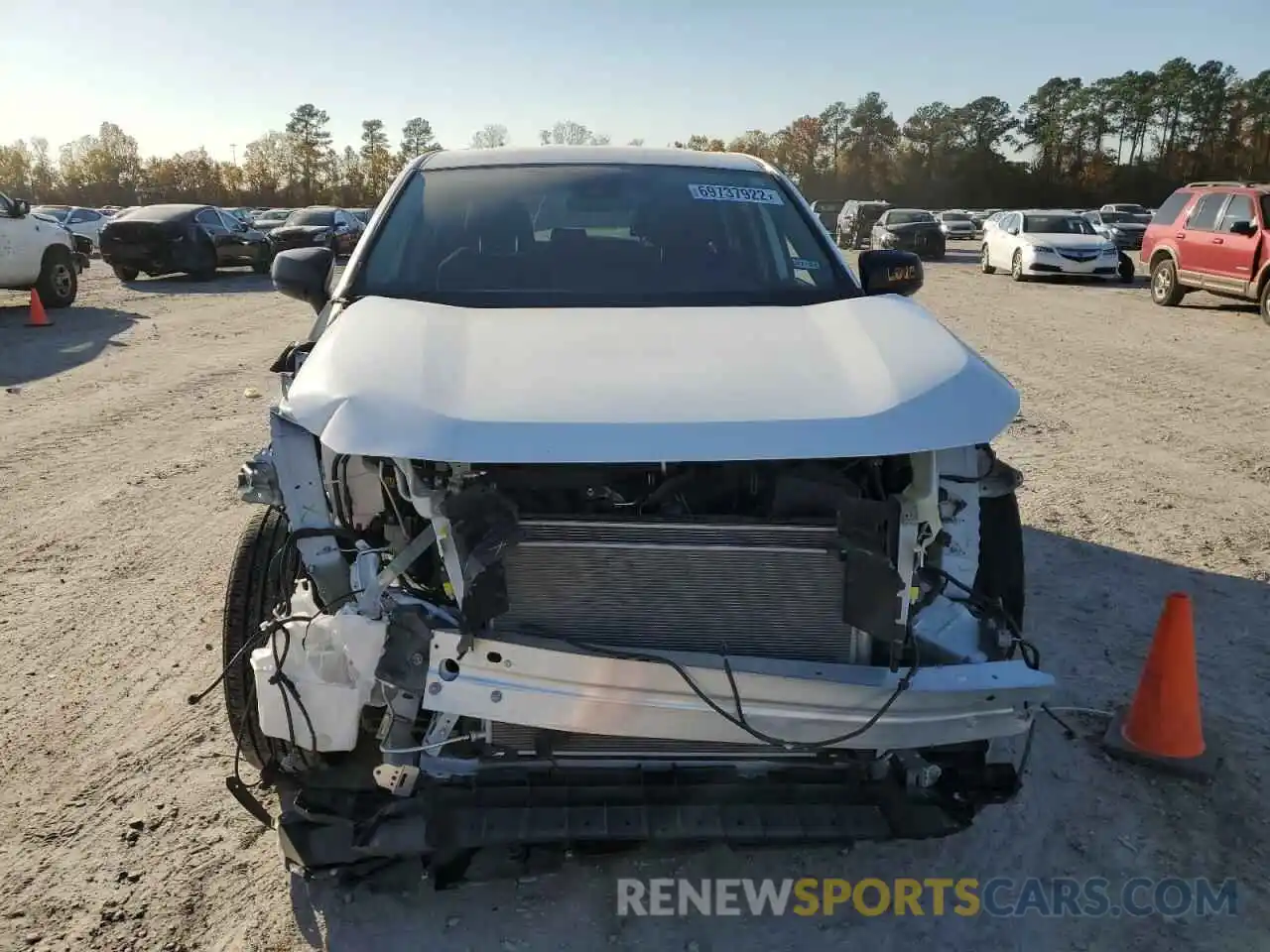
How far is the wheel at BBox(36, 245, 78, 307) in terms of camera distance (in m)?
13.7

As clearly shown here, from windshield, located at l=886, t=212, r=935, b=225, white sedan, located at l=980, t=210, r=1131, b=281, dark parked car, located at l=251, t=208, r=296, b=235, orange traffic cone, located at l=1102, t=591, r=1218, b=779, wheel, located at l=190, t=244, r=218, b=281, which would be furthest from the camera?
dark parked car, located at l=251, t=208, r=296, b=235

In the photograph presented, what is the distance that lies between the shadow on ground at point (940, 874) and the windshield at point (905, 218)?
1022 inches

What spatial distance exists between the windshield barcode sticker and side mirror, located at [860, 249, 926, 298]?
0.52 m

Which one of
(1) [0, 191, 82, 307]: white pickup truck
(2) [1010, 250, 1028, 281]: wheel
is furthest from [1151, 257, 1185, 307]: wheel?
(1) [0, 191, 82, 307]: white pickup truck

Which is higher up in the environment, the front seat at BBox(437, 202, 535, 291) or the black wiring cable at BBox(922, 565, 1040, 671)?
the front seat at BBox(437, 202, 535, 291)

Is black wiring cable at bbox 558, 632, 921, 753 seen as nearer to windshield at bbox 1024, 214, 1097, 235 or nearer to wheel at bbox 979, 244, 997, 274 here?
windshield at bbox 1024, 214, 1097, 235

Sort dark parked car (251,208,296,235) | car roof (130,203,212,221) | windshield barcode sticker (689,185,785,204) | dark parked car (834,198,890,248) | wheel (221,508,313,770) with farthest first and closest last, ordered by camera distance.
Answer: dark parked car (834,198,890,248) < dark parked car (251,208,296,235) < car roof (130,203,212,221) < windshield barcode sticker (689,185,785,204) < wheel (221,508,313,770)

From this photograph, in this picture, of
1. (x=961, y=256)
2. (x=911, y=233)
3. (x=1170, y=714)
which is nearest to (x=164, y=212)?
(x=911, y=233)

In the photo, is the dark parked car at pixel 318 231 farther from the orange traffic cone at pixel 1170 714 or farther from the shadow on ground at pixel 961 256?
the orange traffic cone at pixel 1170 714

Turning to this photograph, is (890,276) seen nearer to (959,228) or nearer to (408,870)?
(408,870)

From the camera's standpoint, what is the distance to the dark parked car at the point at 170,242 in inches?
722

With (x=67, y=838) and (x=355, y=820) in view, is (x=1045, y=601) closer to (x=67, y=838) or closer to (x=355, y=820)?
(x=355, y=820)

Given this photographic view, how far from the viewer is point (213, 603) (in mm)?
4172

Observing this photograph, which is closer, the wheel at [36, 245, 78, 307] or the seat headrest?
the seat headrest
